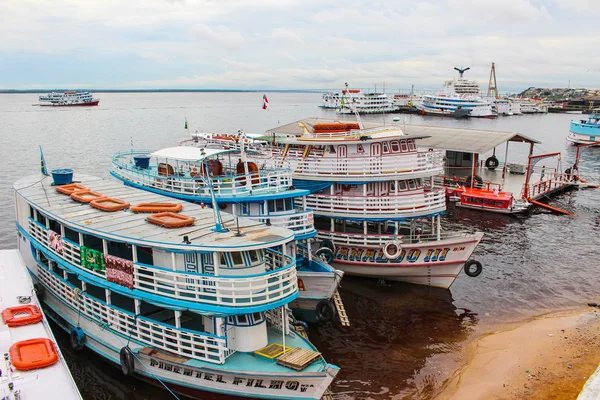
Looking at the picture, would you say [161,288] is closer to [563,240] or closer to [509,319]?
[509,319]

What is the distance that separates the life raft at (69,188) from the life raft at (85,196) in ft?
1.39

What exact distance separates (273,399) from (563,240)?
2796cm

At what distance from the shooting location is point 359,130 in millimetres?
28578

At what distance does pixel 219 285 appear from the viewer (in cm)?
1483

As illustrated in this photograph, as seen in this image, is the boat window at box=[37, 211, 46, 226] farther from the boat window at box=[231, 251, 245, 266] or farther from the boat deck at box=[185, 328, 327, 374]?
the boat window at box=[231, 251, 245, 266]

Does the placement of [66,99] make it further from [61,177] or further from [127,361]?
[127,361]

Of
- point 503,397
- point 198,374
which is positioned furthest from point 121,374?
point 503,397

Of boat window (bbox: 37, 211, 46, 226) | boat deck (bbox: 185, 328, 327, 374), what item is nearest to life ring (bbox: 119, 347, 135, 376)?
boat deck (bbox: 185, 328, 327, 374)

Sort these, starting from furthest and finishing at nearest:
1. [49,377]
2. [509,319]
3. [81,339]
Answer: [509,319] < [81,339] < [49,377]

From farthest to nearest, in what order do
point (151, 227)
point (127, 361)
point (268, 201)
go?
point (268, 201) → point (151, 227) → point (127, 361)

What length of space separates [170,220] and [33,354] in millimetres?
5491

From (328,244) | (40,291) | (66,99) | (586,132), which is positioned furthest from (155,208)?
(66,99)

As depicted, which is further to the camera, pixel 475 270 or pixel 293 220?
pixel 475 270

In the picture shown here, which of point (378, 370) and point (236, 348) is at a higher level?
point (236, 348)
